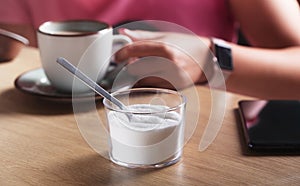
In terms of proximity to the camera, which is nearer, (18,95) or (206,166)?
(206,166)

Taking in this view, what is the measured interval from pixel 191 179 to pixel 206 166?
0.04 m

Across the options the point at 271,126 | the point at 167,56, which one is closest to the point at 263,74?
the point at 167,56

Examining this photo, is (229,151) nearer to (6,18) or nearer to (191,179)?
(191,179)

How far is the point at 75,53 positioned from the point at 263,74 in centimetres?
41

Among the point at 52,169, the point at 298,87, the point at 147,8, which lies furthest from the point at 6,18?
the point at 52,169

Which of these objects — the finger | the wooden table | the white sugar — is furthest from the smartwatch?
the white sugar

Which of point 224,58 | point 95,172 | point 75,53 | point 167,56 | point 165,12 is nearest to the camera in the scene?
point 95,172

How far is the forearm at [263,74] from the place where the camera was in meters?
1.05

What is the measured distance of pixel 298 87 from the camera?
104cm

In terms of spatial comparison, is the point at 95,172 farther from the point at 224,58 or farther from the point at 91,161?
the point at 224,58

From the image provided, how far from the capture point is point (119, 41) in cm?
89

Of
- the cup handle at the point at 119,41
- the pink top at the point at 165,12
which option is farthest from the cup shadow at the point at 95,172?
the pink top at the point at 165,12

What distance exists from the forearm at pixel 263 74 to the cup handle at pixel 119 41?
0.81ft

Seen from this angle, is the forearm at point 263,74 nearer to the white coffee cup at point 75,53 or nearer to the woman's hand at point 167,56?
the woman's hand at point 167,56
